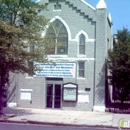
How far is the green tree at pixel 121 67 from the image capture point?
20.3 m

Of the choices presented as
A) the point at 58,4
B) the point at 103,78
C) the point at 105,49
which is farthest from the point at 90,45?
the point at 58,4

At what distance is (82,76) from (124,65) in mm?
3846

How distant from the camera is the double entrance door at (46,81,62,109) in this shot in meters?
22.9

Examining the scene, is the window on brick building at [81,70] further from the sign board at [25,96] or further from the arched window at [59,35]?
the sign board at [25,96]

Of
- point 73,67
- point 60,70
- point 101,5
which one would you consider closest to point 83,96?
point 73,67

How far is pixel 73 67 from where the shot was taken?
22.6 meters

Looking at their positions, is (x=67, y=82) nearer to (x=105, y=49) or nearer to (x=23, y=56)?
(x=105, y=49)

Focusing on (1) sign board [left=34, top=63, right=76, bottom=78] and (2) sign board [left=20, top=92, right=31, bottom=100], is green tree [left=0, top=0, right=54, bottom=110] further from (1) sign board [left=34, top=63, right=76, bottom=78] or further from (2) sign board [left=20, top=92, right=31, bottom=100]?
(2) sign board [left=20, top=92, right=31, bottom=100]

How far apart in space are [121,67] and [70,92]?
4.69 m

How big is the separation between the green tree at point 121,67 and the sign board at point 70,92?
123 inches

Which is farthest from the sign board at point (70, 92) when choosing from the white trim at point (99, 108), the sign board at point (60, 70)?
the white trim at point (99, 108)

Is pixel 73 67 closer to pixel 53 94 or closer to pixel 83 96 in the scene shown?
pixel 83 96

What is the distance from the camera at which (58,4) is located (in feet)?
77.4

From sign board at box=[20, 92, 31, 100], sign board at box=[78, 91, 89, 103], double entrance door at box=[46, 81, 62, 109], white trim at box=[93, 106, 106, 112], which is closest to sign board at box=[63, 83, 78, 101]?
sign board at box=[78, 91, 89, 103]
